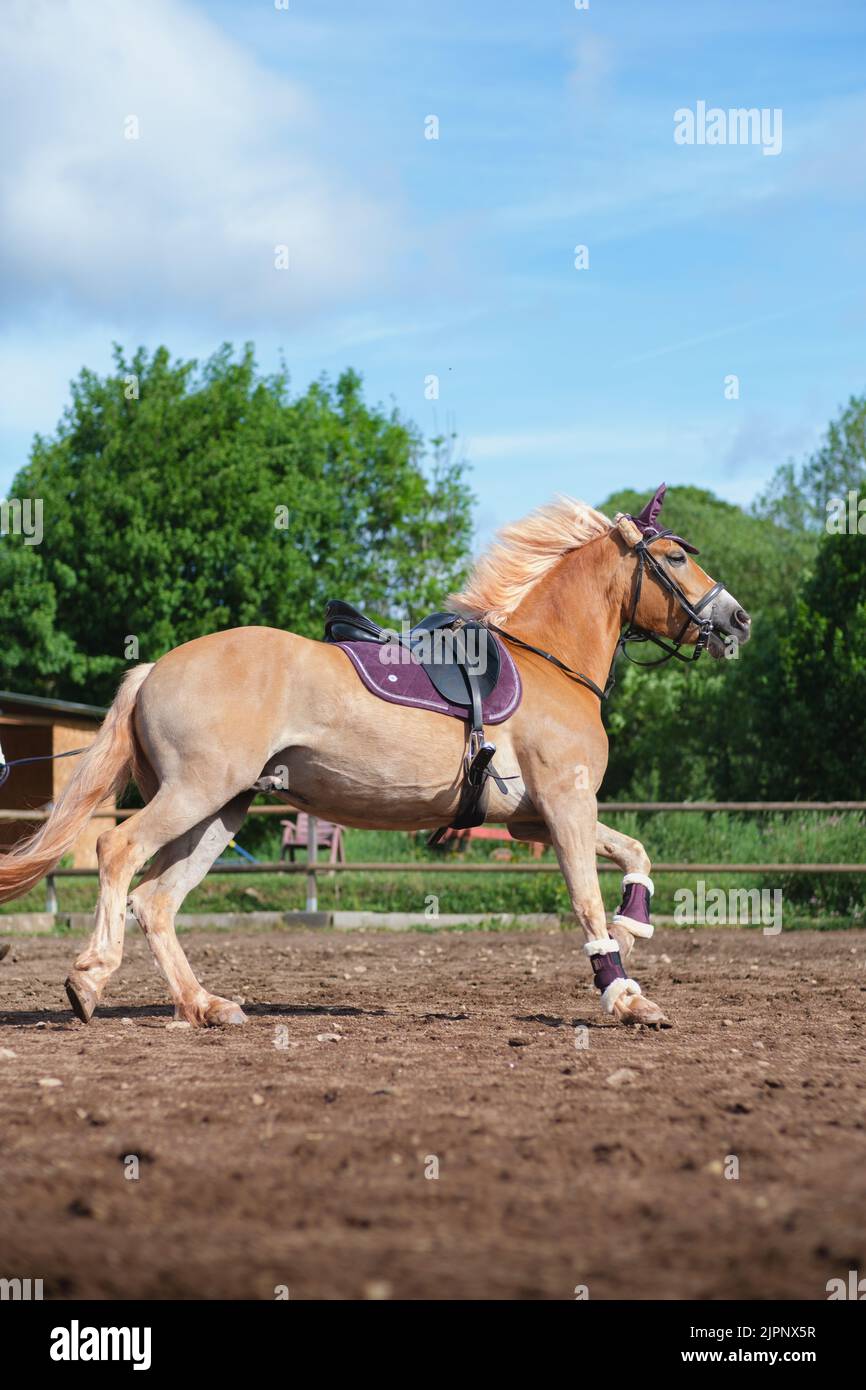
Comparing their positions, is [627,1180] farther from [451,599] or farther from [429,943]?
[429,943]

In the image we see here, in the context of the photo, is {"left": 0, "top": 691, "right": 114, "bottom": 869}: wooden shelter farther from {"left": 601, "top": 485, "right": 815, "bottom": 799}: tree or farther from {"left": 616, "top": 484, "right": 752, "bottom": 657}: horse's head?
{"left": 616, "top": 484, "right": 752, "bottom": 657}: horse's head

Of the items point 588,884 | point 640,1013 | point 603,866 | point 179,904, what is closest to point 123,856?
point 179,904

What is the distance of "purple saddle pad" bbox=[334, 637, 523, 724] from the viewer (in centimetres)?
688

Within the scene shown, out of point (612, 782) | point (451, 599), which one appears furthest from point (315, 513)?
point (451, 599)

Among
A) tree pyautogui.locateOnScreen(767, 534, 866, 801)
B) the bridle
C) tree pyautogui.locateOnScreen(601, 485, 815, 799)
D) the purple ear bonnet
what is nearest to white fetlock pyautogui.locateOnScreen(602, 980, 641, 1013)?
the bridle

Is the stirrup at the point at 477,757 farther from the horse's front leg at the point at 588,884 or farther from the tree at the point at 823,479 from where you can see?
the tree at the point at 823,479

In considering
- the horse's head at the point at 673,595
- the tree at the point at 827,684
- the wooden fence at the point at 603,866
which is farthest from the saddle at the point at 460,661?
the tree at the point at 827,684

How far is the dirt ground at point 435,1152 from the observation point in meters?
2.87

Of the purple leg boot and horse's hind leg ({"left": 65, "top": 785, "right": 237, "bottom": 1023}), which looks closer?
horse's hind leg ({"left": 65, "top": 785, "right": 237, "bottom": 1023})

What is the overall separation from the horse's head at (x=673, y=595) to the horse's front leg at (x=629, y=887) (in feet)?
4.08

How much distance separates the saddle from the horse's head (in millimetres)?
1041

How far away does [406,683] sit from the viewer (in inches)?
274

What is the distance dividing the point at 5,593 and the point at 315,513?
7969 millimetres

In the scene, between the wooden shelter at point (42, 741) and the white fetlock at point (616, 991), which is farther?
the wooden shelter at point (42, 741)
